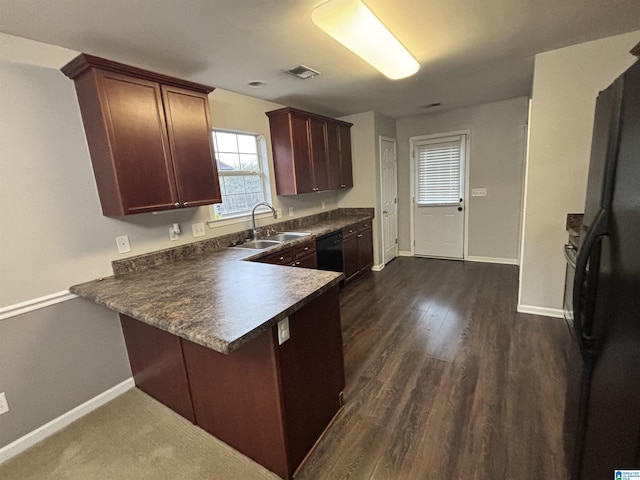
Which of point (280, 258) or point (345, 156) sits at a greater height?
point (345, 156)

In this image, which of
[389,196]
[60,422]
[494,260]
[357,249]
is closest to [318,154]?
[357,249]

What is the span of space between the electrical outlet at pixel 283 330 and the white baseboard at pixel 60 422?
166cm

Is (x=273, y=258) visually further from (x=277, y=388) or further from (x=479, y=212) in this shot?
(x=479, y=212)

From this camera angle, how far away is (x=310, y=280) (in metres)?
1.67

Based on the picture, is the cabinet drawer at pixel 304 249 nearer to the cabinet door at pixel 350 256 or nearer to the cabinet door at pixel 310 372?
the cabinet door at pixel 350 256

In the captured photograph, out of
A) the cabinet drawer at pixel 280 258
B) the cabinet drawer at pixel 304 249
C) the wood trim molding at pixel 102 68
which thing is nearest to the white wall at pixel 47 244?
the wood trim molding at pixel 102 68

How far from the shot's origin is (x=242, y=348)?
139 centimetres

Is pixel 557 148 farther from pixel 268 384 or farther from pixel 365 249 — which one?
pixel 268 384

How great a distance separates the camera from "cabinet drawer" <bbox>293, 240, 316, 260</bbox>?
2.95 meters

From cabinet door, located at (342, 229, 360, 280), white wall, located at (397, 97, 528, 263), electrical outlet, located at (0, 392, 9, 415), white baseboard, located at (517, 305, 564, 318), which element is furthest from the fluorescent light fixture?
white wall, located at (397, 97, 528, 263)

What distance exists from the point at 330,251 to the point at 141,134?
225cm

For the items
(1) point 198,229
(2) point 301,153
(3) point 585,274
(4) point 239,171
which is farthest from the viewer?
→ (2) point 301,153

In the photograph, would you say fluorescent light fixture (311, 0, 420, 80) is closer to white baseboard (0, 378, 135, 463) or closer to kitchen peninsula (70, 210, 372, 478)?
kitchen peninsula (70, 210, 372, 478)

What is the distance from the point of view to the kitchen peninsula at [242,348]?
→ 1306 mm
